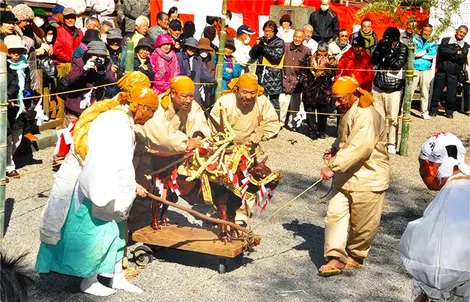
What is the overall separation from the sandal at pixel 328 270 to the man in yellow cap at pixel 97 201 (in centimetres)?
182

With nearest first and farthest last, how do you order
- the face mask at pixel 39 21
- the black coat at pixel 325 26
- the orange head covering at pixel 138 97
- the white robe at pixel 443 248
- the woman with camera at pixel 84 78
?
the white robe at pixel 443 248
the orange head covering at pixel 138 97
the woman with camera at pixel 84 78
the face mask at pixel 39 21
the black coat at pixel 325 26

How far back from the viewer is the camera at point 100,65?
404 inches

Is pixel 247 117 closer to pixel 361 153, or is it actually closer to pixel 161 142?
pixel 161 142

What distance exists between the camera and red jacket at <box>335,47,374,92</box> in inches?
504

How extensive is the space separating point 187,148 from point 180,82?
65cm

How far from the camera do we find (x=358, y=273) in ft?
25.9

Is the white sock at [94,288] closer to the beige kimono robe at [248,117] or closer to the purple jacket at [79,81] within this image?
the beige kimono robe at [248,117]

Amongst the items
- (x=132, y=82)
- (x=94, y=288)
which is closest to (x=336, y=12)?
(x=132, y=82)

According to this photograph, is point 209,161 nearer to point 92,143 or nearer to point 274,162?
point 92,143

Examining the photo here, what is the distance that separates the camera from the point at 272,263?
7941mm

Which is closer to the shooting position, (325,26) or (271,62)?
(271,62)

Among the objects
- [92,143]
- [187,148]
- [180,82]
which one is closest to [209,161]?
[187,148]

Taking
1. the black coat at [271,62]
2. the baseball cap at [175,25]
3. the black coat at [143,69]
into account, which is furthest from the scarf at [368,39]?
the black coat at [143,69]

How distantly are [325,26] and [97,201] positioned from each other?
9.46 meters
